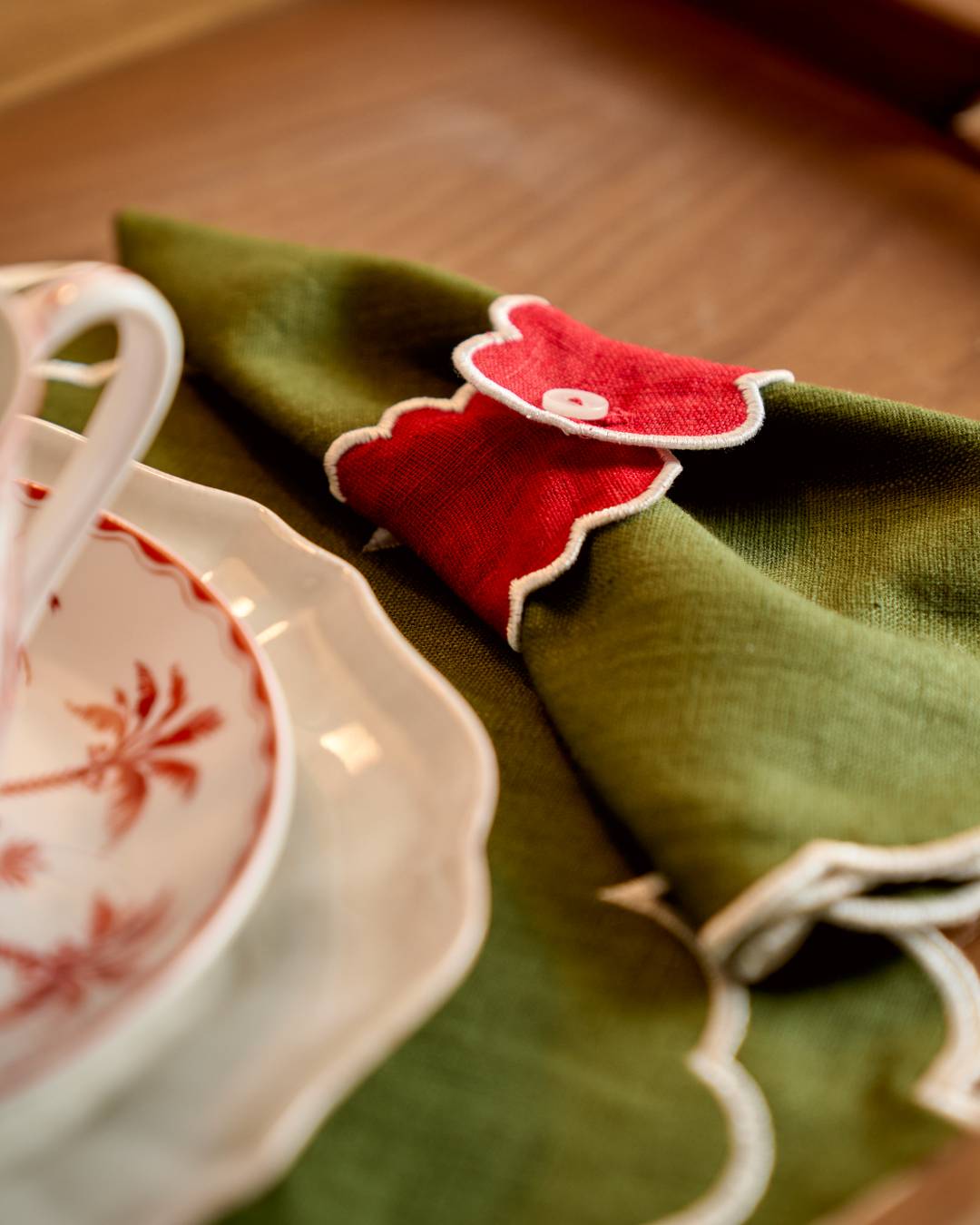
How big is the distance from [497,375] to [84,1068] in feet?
0.79

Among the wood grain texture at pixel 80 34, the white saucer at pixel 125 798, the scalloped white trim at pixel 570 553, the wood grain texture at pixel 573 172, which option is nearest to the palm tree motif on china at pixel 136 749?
the white saucer at pixel 125 798

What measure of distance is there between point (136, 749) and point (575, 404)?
0.17 m

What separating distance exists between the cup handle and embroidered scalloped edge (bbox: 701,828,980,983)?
0.18m

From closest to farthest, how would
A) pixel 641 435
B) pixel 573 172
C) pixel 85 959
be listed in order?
pixel 85 959
pixel 641 435
pixel 573 172

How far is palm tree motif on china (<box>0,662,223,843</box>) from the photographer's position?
11.1 inches

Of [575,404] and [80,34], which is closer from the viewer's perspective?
[575,404]

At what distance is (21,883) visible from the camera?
0.27m

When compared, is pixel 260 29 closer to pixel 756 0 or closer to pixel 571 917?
pixel 756 0

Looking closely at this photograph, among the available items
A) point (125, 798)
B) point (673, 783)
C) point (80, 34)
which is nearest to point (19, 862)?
point (125, 798)

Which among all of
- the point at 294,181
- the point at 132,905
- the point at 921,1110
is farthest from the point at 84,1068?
the point at 294,181

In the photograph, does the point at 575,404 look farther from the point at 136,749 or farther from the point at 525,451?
the point at 136,749

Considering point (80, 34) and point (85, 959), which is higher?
point (80, 34)

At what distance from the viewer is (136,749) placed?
0.96 feet

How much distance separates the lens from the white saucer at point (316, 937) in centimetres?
22
